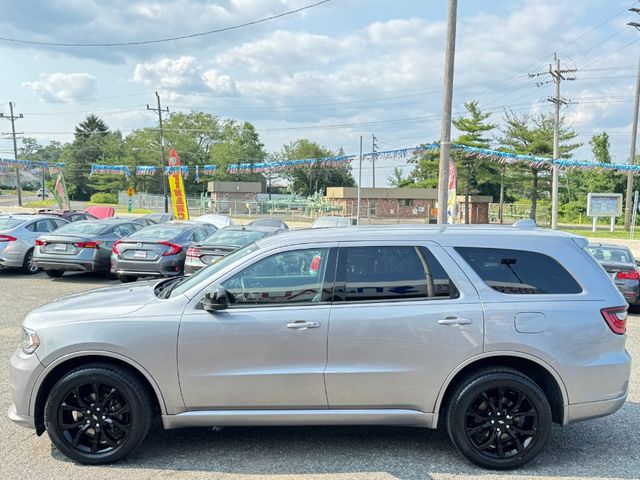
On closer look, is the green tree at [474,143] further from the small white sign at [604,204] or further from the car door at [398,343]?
the car door at [398,343]

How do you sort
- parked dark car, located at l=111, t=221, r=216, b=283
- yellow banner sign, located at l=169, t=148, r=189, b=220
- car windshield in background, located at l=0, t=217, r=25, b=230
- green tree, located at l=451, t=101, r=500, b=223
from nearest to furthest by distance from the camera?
1. parked dark car, located at l=111, t=221, r=216, b=283
2. car windshield in background, located at l=0, t=217, r=25, b=230
3. yellow banner sign, located at l=169, t=148, r=189, b=220
4. green tree, located at l=451, t=101, r=500, b=223

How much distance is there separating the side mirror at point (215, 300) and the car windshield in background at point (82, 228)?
951cm

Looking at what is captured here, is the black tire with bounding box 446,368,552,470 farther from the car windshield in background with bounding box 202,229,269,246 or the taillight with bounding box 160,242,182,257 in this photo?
the taillight with bounding box 160,242,182,257

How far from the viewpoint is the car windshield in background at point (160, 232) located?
11538 millimetres

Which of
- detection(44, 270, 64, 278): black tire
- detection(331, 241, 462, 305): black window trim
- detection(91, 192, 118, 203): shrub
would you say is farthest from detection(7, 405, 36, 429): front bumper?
detection(91, 192, 118, 203): shrub

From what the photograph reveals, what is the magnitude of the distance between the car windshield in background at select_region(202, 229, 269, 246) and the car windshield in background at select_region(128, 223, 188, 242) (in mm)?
1211

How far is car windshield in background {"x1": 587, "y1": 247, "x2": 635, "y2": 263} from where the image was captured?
33.8 feet

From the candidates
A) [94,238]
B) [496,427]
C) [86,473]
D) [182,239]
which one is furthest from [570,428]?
[94,238]

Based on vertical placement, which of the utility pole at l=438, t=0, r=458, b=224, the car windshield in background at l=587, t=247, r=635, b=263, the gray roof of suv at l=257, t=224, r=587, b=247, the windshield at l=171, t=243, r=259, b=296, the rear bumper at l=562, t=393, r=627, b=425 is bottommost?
the rear bumper at l=562, t=393, r=627, b=425

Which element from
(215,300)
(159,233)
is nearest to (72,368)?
(215,300)

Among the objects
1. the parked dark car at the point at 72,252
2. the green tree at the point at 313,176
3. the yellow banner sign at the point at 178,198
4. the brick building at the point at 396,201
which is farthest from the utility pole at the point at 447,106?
the green tree at the point at 313,176

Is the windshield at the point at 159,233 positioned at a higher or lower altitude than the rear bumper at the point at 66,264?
→ higher

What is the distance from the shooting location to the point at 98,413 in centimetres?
371

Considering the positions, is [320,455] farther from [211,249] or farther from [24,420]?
[211,249]
